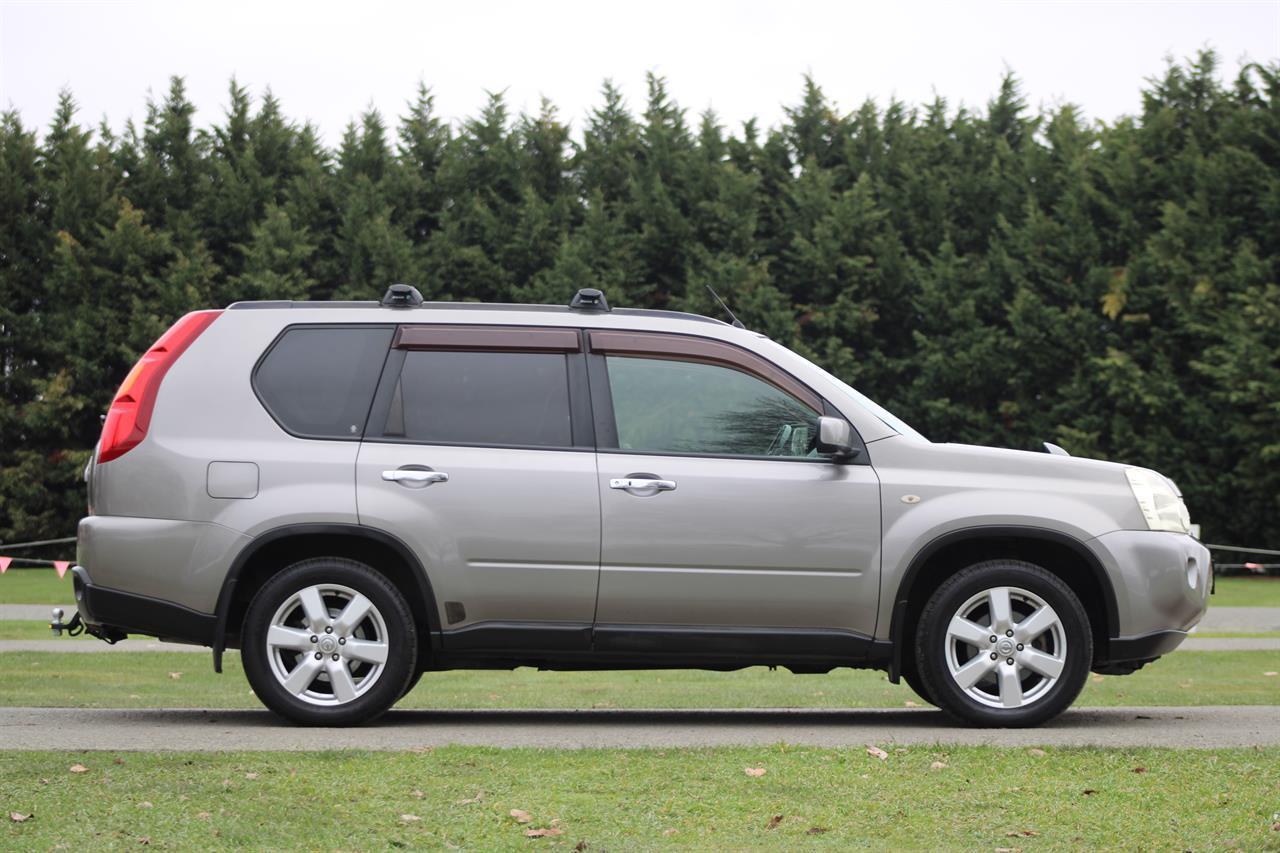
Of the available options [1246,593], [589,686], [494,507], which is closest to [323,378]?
[494,507]

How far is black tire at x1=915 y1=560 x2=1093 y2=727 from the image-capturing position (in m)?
7.70

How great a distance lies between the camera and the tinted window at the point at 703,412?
777cm

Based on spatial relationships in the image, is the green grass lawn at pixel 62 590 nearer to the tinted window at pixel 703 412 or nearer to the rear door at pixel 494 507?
the rear door at pixel 494 507

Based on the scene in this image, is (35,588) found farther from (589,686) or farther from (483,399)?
(483,399)

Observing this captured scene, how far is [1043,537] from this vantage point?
776cm

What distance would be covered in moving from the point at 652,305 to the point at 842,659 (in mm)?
23260

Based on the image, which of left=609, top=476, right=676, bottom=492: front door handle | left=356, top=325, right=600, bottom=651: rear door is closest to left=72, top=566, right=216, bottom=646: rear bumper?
left=356, top=325, right=600, bottom=651: rear door

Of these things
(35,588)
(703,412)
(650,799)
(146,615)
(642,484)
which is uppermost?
(703,412)

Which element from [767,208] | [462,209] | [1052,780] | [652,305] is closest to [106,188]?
[462,209]

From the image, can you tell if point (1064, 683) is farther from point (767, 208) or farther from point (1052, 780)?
point (767, 208)

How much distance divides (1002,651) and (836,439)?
4.21 ft

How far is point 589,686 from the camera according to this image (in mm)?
13594

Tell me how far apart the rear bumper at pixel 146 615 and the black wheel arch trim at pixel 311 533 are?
77mm

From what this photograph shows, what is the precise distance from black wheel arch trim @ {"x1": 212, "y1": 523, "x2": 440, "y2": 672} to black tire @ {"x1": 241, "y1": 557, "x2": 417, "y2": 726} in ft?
0.35
